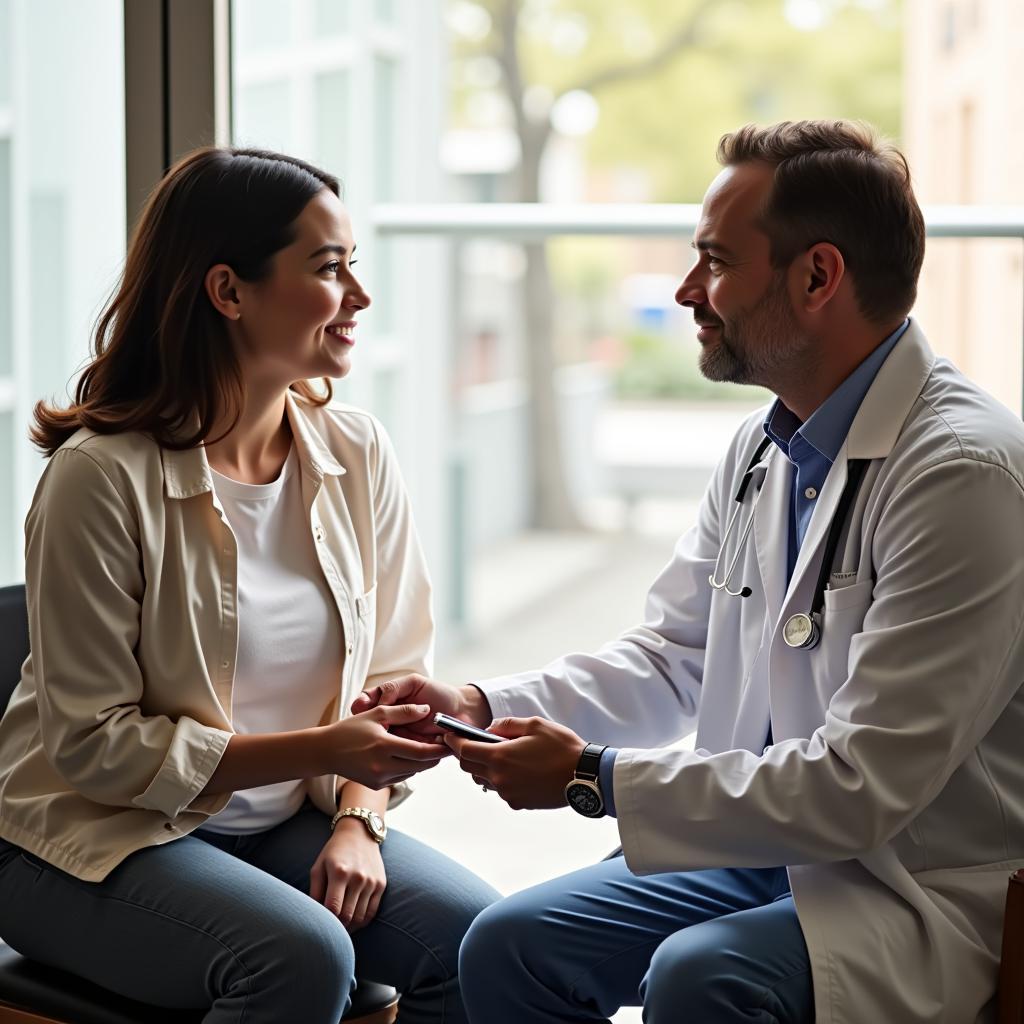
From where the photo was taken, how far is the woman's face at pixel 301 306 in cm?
178

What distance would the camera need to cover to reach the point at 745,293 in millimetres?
1683

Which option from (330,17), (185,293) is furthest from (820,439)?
(330,17)

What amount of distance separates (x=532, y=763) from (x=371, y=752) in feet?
0.72

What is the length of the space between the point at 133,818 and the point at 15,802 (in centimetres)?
16

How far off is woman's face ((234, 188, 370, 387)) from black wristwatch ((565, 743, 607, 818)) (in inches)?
26.8

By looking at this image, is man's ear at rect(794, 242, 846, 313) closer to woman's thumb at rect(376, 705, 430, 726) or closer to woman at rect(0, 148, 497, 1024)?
woman at rect(0, 148, 497, 1024)

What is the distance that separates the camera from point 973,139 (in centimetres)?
287

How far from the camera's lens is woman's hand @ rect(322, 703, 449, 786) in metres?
1.64

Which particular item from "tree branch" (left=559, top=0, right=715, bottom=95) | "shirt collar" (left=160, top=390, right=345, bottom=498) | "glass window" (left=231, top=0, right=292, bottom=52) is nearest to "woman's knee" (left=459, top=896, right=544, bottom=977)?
"shirt collar" (left=160, top=390, right=345, bottom=498)

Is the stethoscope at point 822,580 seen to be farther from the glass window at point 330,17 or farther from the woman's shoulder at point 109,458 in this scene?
the glass window at point 330,17

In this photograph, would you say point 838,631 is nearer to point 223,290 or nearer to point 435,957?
point 435,957

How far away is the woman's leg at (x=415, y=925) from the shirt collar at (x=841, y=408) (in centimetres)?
75

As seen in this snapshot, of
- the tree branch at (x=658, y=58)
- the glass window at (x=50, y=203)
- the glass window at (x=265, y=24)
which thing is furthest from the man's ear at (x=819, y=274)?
the tree branch at (x=658, y=58)

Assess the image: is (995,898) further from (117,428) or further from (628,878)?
(117,428)
